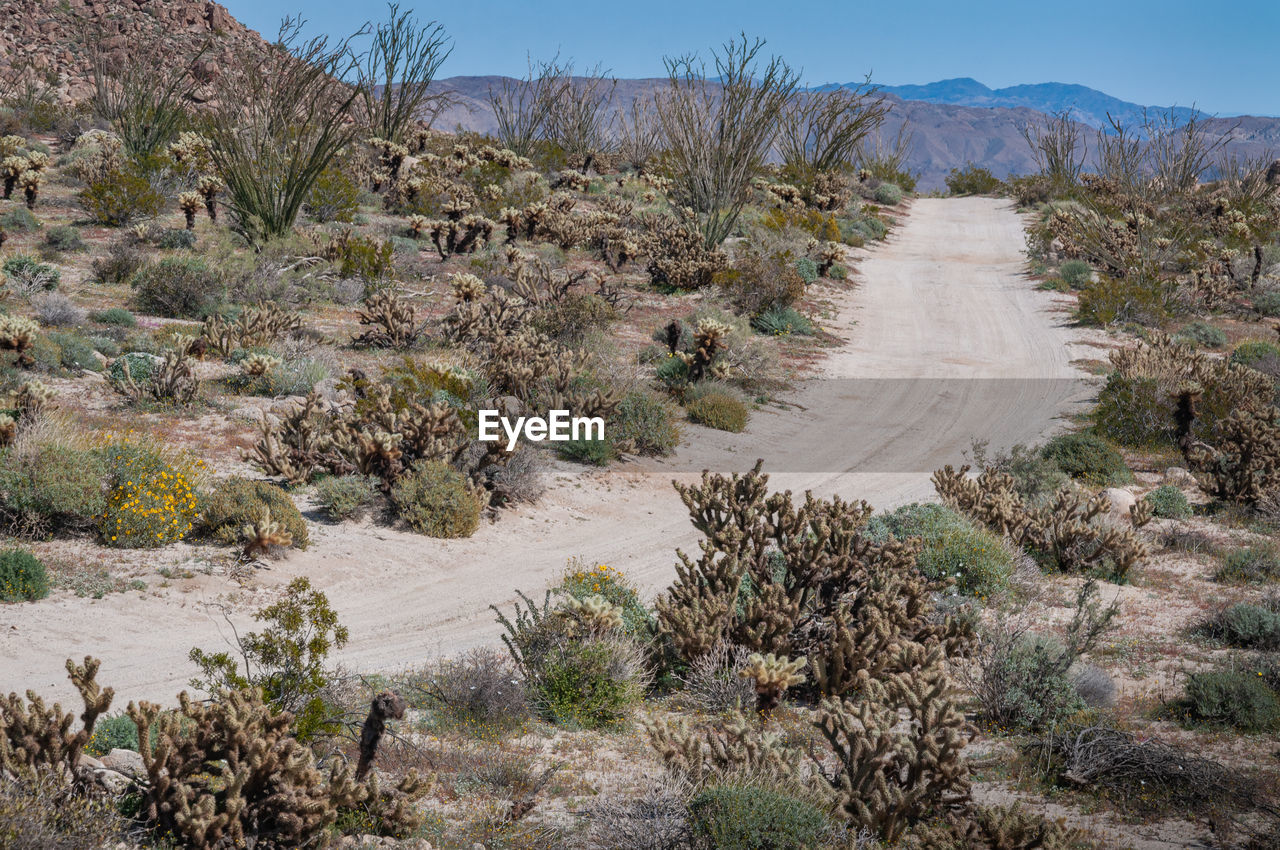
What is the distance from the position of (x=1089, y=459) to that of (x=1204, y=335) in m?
10.3

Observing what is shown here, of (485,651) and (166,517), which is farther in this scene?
(166,517)

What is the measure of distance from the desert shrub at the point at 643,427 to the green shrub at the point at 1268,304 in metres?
18.9

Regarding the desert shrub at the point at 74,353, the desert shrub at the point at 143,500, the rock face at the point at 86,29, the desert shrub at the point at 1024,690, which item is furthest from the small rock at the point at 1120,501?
the rock face at the point at 86,29

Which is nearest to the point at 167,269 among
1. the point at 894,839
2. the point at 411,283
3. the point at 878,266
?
the point at 411,283

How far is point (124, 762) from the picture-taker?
4.92 metres

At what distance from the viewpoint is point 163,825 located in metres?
4.32

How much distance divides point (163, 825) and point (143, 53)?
1295 inches

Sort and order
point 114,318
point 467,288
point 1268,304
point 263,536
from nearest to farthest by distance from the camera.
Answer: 1. point 263,536
2. point 114,318
3. point 467,288
4. point 1268,304

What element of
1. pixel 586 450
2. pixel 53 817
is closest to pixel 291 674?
pixel 53 817

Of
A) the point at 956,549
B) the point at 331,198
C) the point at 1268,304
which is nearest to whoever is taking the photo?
the point at 956,549

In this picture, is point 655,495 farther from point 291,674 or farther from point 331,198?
point 331,198

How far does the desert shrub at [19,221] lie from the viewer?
1936 centimetres

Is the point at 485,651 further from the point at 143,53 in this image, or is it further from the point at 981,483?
the point at 143,53

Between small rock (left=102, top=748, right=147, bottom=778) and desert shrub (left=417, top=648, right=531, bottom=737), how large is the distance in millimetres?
1921
